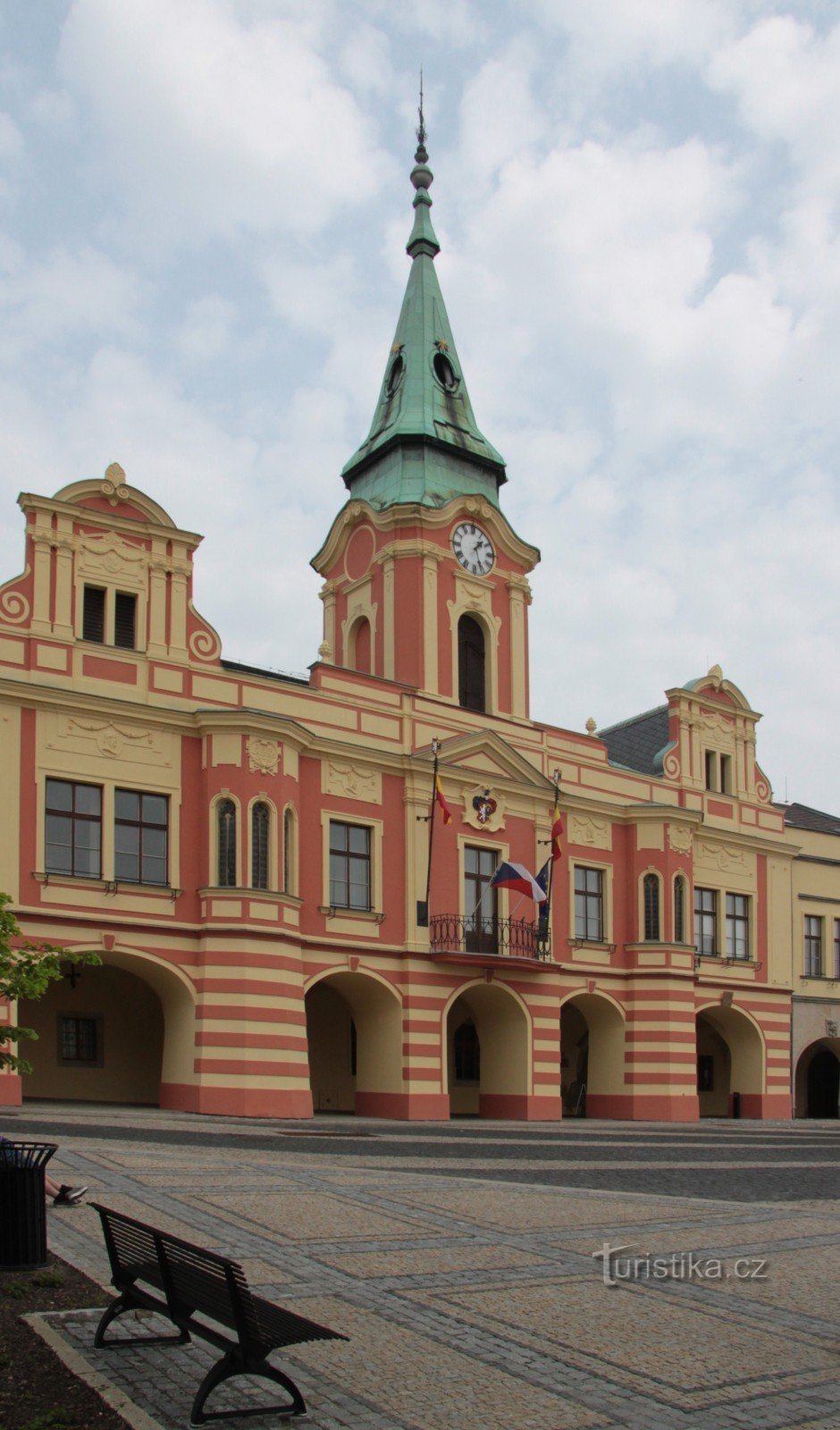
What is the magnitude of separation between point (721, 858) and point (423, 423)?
1583 centimetres

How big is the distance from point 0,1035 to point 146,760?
18625 millimetres

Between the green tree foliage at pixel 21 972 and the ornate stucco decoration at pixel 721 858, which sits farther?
the ornate stucco decoration at pixel 721 858

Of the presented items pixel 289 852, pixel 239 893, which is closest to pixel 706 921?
pixel 289 852

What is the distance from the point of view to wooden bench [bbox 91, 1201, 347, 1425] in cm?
663

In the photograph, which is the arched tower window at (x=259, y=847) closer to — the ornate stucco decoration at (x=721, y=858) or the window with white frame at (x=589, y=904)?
the window with white frame at (x=589, y=904)

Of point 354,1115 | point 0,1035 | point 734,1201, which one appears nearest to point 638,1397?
point 0,1035

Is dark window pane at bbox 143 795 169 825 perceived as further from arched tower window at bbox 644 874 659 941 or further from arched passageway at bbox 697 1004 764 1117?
arched passageway at bbox 697 1004 764 1117

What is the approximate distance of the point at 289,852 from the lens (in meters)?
32.1

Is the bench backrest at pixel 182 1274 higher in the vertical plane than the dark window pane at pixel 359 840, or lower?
lower

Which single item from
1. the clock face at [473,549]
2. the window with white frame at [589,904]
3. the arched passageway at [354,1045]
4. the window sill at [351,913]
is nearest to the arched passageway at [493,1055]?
the arched passageway at [354,1045]

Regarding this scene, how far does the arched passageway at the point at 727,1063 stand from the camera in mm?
43469

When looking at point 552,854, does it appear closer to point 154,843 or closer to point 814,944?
point 154,843

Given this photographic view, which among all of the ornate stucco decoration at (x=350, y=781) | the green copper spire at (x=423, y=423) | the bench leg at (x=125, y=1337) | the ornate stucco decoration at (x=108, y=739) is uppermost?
the green copper spire at (x=423, y=423)

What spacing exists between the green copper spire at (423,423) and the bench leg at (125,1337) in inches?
1207
